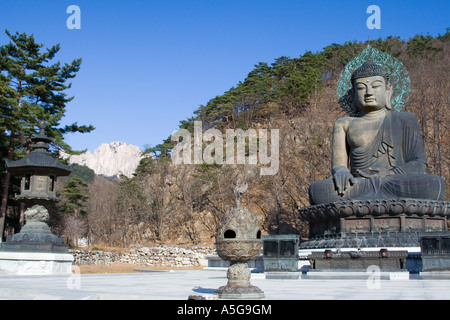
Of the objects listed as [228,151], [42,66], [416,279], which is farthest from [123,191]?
[416,279]

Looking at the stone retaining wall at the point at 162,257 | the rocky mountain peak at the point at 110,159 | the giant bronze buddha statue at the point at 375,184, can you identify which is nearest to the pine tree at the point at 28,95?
the stone retaining wall at the point at 162,257

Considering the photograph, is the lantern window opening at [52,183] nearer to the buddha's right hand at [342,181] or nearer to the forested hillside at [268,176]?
the buddha's right hand at [342,181]

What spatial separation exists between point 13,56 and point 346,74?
43.6 ft

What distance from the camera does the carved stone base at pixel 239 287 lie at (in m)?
5.55

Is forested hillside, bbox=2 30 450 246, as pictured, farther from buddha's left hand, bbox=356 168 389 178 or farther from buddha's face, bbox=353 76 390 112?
buddha's left hand, bbox=356 168 389 178

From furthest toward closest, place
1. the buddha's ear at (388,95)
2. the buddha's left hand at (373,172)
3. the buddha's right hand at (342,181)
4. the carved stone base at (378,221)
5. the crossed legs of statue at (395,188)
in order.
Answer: the buddha's ear at (388,95), the buddha's left hand at (373,172), the buddha's right hand at (342,181), the crossed legs of statue at (395,188), the carved stone base at (378,221)

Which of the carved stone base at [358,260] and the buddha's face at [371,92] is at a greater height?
the buddha's face at [371,92]

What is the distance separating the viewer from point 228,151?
30.7 m

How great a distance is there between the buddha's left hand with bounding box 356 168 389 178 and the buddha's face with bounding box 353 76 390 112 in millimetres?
1746

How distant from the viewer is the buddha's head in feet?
43.7

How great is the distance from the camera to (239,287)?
567 centimetres

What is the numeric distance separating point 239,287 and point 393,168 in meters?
8.17

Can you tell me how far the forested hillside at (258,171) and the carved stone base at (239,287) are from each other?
62.3ft
